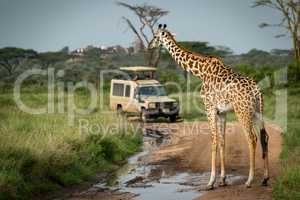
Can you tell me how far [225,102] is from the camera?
11.5 meters

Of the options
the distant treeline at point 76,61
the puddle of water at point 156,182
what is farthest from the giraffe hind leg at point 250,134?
the distant treeline at point 76,61

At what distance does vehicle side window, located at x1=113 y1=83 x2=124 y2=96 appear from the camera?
28.7 m

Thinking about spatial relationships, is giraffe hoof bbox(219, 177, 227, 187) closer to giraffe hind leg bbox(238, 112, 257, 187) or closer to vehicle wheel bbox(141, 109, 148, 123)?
giraffe hind leg bbox(238, 112, 257, 187)

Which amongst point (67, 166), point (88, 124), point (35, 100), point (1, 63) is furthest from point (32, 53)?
point (67, 166)

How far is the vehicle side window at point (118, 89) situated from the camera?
94.1ft

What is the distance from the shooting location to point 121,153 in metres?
16.3

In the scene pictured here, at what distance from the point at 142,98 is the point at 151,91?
81cm

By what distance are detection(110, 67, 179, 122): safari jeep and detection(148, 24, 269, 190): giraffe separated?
14.1 m

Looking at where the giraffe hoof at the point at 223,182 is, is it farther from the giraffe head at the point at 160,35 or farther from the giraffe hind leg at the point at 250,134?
the giraffe head at the point at 160,35

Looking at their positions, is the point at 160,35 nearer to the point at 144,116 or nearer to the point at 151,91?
the point at 144,116

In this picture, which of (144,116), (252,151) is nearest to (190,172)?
(252,151)

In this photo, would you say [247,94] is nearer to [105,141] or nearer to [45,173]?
[45,173]

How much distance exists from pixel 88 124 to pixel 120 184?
5.61 m

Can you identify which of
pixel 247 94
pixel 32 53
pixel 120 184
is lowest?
pixel 120 184
